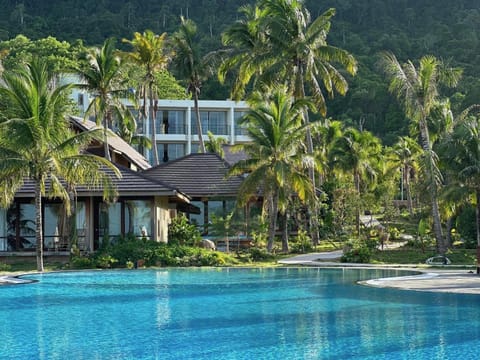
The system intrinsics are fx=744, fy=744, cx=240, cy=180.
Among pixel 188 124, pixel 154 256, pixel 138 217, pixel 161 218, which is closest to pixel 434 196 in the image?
pixel 154 256

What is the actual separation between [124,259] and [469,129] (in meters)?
13.1

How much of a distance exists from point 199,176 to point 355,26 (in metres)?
47.5

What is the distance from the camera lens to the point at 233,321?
13.2m

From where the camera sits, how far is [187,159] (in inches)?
1422

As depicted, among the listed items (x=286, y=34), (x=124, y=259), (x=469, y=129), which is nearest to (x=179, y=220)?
(x=124, y=259)

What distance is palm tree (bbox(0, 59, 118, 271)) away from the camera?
22812 mm

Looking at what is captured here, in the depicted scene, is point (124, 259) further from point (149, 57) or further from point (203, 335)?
point (149, 57)

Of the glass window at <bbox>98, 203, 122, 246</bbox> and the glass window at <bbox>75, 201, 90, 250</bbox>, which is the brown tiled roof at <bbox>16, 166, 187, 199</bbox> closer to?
the glass window at <bbox>75, 201, 90, 250</bbox>

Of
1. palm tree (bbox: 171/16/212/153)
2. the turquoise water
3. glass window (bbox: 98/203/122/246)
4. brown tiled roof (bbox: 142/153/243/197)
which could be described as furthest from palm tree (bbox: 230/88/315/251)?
palm tree (bbox: 171/16/212/153)

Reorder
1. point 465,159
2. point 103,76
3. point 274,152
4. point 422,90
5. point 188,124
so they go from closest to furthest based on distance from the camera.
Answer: point 465,159
point 422,90
point 274,152
point 103,76
point 188,124

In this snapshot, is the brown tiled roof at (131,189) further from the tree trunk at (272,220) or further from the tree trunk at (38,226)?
the tree trunk at (272,220)

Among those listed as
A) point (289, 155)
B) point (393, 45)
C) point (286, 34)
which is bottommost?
point (289, 155)

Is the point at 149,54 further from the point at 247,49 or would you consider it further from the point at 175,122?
the point at 175,122

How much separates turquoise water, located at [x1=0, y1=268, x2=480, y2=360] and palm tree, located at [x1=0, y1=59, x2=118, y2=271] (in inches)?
168
